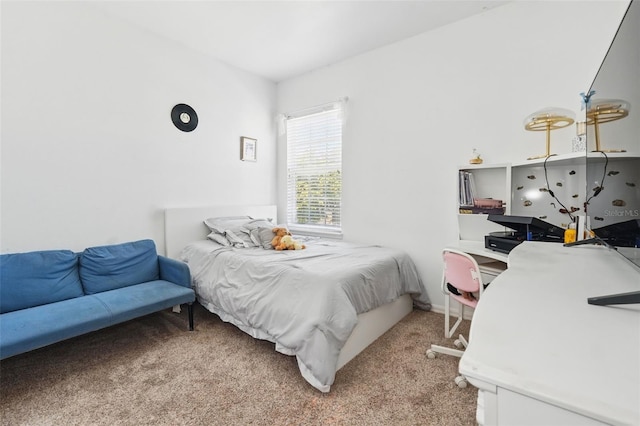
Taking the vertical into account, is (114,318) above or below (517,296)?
below

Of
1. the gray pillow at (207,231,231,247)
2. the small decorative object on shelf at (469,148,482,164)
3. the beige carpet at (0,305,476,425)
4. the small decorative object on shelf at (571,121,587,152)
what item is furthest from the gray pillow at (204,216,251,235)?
the small decorative object on shelf at (571,121,587,152)

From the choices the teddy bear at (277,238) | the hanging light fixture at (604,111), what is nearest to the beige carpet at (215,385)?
the teddy bear at (277,238)

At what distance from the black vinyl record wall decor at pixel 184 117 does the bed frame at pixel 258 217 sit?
902 millimetres

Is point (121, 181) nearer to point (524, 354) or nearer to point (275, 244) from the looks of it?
point (275, 244)

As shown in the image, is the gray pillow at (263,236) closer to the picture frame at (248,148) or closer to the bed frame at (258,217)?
the bed frame at (258,217)

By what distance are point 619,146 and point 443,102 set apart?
211cm

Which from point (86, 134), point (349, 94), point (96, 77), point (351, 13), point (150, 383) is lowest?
point (150, 383)

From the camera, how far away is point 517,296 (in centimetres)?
84

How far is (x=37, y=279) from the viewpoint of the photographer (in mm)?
2148

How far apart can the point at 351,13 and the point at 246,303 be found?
2.66 meters

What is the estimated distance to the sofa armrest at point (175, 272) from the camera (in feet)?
8.52

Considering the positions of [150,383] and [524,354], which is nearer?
[524,354]

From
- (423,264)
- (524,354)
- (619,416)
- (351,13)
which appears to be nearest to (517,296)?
(524,354)

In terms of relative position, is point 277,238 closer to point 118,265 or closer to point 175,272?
point 175,272
